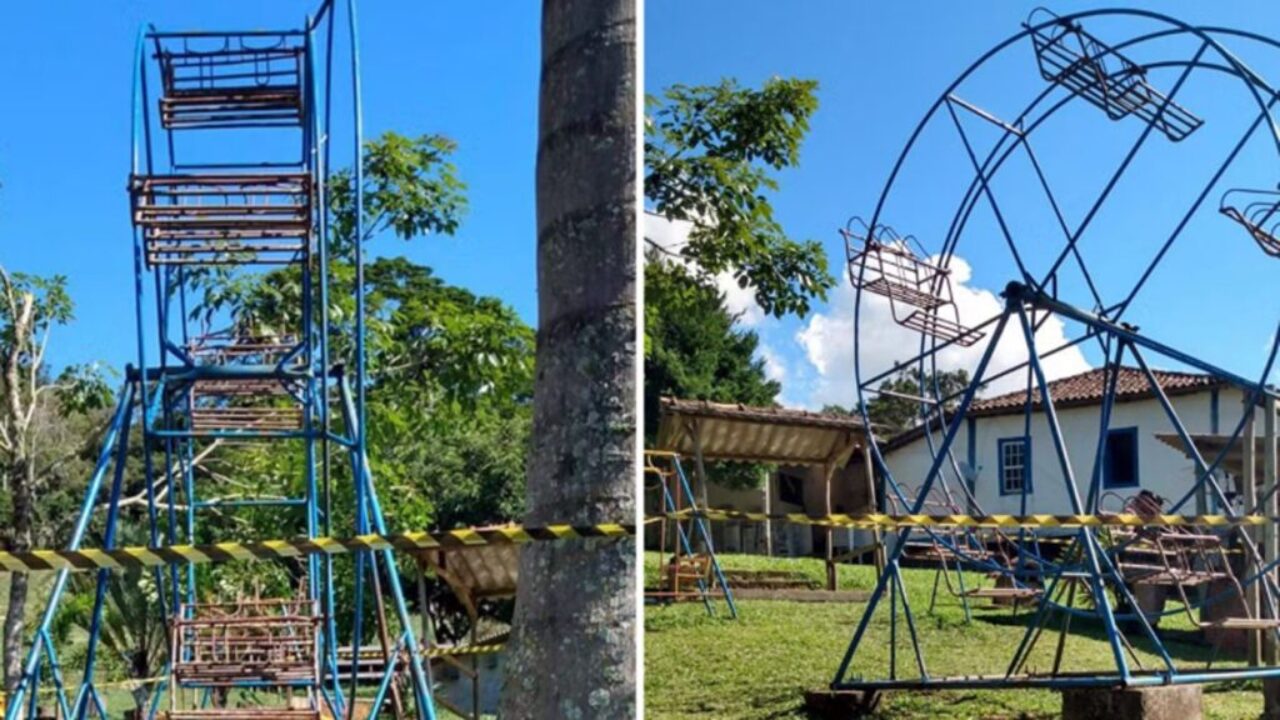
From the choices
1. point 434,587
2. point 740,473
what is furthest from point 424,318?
point 740,473

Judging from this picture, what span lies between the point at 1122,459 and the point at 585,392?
24448mm

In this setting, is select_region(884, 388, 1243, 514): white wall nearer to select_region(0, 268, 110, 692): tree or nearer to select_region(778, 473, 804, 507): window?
select_region(778, 473, 804, 507): window

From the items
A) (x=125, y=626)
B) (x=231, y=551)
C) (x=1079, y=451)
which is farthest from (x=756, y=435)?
(x=1079, y=451)

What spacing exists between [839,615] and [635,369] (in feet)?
32.2

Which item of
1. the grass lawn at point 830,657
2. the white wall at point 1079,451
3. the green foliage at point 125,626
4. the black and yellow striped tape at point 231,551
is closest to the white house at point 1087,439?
the white wall at point 1079,451

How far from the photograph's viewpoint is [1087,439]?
2516 cm

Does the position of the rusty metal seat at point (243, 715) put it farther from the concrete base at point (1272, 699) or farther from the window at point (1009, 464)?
the window at point (1009, 464)

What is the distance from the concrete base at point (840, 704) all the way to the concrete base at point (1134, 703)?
1.09 metres

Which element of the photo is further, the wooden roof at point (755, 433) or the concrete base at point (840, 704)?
the wooden roof at point (755, 433)

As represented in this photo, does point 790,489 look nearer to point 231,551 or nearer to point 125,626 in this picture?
point 125,626

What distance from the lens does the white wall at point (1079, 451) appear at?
23047mm

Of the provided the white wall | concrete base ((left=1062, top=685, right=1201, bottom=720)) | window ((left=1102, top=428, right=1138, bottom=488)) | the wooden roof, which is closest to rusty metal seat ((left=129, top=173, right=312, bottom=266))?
concrete base ((left=1062, top=685, right=1201, bottom=720))

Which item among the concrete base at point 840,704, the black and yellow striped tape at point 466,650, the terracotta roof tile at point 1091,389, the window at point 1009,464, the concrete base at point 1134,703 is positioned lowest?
the concrete base at point 840,704

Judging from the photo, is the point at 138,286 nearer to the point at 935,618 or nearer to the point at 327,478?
the point at 327,478
